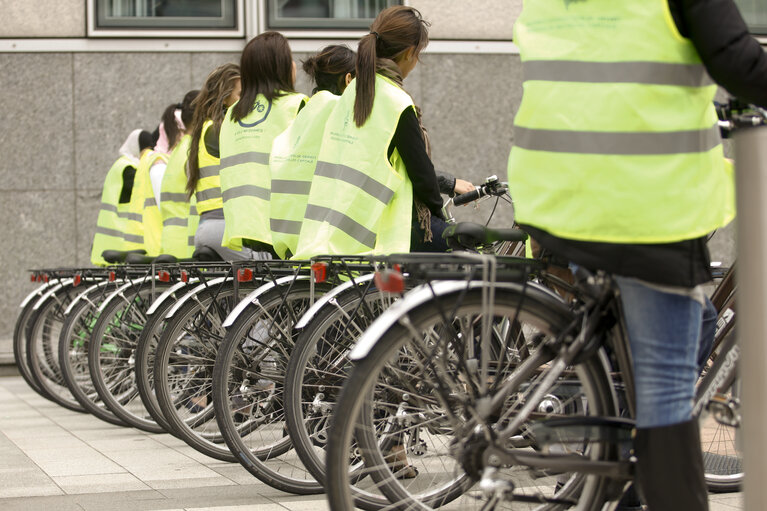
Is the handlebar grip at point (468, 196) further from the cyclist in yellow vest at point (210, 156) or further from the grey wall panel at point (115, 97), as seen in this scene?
the grey wall panel at point (115, 97)

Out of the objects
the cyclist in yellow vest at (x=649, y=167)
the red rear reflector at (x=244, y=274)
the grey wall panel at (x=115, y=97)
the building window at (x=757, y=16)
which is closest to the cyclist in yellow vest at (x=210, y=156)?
the red rear reflector at (x=244, y=274)

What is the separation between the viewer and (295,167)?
5.33 m

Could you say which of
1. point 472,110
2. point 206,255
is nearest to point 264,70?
point 206,255

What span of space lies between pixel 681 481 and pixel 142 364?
140 inches

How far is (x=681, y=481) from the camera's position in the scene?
9.61ft

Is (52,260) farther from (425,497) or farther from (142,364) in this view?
(425,497)

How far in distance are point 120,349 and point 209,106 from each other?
1487 millimetres

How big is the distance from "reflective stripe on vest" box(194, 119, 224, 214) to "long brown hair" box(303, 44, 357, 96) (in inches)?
45.5

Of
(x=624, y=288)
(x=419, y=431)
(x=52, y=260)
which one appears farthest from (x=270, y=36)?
(x=52, y=260)

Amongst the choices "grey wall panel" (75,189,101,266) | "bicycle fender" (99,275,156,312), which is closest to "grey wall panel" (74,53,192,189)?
"grey wall panel" (75,189,101,266)

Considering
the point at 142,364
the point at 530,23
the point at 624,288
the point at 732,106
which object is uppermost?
the point at 530,23

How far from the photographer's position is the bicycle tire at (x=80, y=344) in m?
7.40

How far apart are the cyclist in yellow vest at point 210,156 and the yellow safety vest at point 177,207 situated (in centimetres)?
31

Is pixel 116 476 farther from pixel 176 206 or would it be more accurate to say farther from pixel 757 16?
pixel 757 16
